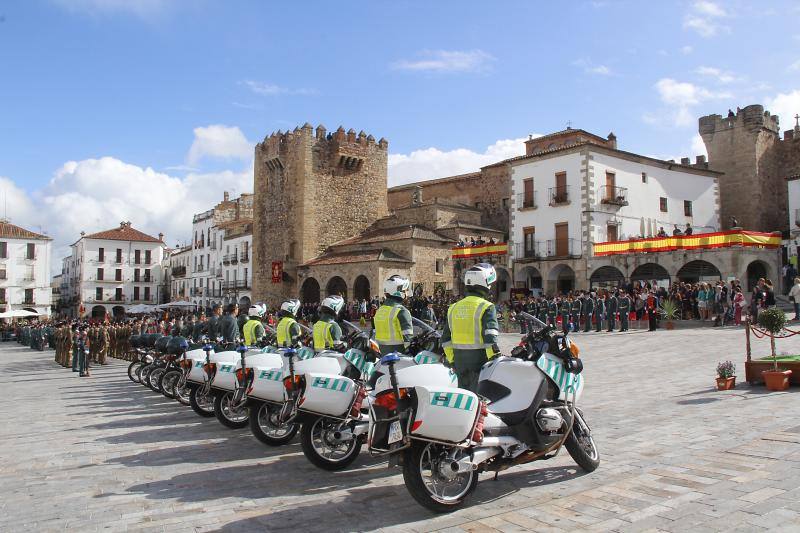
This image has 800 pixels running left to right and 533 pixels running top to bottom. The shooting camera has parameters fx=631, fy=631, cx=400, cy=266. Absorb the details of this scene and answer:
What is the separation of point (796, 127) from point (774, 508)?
4183 cm

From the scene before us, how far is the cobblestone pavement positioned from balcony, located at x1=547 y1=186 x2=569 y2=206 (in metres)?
20.9

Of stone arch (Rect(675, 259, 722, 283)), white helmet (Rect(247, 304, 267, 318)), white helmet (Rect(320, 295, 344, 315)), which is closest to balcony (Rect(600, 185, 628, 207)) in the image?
stone arch (Rect(675, 259, 722, 283))

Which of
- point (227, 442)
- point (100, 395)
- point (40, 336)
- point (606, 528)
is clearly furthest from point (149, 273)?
point (606, 528)

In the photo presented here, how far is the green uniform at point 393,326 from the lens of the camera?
7.26m

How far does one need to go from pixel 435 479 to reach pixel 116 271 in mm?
69972

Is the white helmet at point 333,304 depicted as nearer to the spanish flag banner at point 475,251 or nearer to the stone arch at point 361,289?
the spanish flag banner at point 475,251

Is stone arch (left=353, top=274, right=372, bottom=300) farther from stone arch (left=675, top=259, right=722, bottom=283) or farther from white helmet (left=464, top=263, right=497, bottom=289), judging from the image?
white helmet (left=464, top=263, right=497, bottom=289)

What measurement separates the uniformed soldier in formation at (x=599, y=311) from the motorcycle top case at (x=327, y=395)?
54.9 ft

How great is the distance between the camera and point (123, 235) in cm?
6900

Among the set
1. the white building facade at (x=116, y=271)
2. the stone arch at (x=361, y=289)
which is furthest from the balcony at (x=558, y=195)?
the white building facade at (x=116, y=271)

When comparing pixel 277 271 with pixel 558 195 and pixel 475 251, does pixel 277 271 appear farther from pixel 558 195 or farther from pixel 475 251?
pixel 558 195

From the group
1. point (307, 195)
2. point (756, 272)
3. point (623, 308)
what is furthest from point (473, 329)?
point (307, 195)

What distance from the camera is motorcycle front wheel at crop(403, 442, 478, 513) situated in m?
4.66

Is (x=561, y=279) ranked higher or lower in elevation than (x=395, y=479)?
higher
